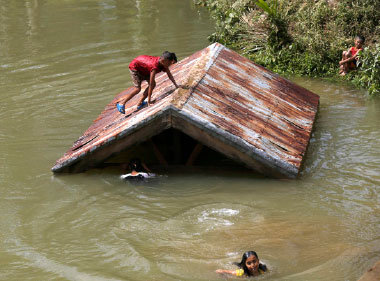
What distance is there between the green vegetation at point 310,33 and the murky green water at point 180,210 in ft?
3.19

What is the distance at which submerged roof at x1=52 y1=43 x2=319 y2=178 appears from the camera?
834 centimetres

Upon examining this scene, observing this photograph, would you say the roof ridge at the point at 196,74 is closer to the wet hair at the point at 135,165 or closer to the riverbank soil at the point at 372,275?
the wet hair at the point at 135,165

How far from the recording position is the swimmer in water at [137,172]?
9.05 m

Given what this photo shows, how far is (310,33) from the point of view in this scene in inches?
570

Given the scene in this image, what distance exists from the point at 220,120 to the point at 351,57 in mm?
6249

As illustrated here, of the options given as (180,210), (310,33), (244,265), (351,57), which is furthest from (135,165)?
(310,33)

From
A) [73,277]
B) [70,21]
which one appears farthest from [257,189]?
[70,21]

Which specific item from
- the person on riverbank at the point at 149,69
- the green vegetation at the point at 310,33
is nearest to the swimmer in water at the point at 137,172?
the person on riverbank at the point at 149,69

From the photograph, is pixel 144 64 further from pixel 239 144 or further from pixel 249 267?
pixel 249 267

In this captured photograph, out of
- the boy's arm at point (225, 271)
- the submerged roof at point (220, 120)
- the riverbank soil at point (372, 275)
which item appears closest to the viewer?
the riverbank soil at point (372, 275)

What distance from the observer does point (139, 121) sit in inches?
332

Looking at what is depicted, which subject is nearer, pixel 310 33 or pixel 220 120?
pixel 220 120

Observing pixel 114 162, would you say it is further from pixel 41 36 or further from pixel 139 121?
pixel 41 36

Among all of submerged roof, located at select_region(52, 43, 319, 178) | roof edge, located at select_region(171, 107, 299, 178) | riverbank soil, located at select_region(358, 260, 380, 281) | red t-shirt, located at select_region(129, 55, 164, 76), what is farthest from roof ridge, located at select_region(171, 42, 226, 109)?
riverbank soil, located at select_region(358, 260, 380, 281)
